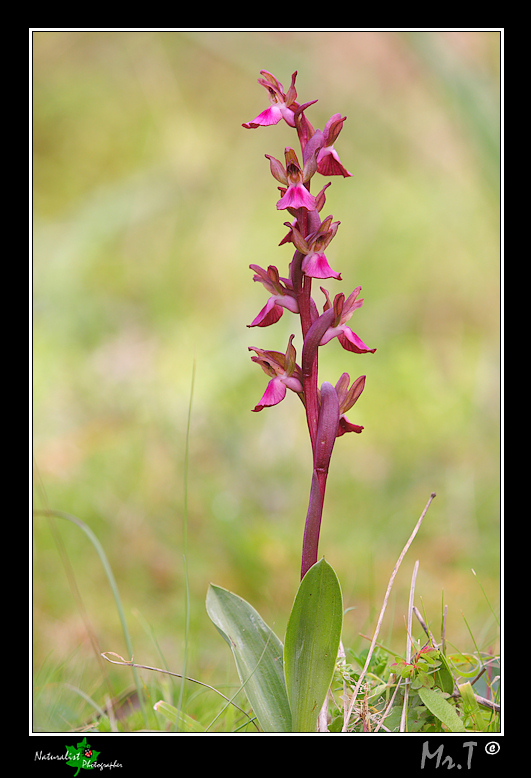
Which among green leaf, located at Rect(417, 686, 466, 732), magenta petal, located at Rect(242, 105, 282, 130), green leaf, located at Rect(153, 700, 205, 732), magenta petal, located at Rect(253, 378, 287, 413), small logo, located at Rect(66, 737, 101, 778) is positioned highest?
magenta petal, located at Rect(242, 105, 282, 130)

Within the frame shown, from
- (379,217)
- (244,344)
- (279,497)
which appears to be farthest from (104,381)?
(379,217)

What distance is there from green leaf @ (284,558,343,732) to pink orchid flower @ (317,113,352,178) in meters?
0.61

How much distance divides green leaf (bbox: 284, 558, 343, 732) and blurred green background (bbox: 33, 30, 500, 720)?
27.3 inches

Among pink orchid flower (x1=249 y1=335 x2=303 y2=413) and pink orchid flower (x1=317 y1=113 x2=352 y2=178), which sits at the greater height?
pink orchid flower (x1=317 y1=113 x2=352 y2=178)

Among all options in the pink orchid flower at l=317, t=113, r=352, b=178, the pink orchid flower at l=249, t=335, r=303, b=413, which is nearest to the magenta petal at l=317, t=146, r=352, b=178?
the pink orchid flower at l=317, t=113, r=352, b=178

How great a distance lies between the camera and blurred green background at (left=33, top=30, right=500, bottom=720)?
226 centimetres

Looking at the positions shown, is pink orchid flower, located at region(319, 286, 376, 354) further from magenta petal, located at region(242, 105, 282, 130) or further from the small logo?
the small logo

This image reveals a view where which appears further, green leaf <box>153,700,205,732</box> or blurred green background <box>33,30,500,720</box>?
blurred green background <box>33,30,500,720</box>

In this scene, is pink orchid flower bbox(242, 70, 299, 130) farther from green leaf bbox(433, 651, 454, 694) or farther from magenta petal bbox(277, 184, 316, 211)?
green leaf bbox(433, 651, 454, 694)

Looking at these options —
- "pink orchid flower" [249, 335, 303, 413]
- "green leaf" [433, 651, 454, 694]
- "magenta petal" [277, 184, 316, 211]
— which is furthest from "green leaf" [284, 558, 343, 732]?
"magenta petal" [277, 184, 316, 211]

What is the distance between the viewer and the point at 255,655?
0.99 m

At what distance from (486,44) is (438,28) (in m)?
2.29

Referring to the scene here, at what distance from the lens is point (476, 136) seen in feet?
8.95

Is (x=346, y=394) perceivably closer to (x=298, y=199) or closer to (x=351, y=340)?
(x=351, y=340)
